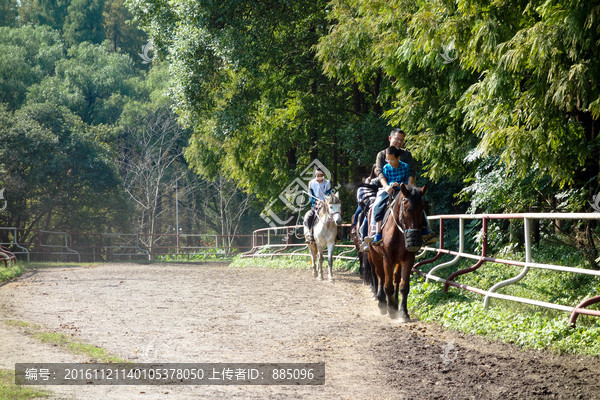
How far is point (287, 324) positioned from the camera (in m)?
9.35

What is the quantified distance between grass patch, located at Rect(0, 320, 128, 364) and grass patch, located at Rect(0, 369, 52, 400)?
1.11 metres

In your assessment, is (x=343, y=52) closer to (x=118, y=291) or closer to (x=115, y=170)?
(x=118, y=291)

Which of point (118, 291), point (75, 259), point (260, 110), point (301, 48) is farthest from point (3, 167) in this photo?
point (118, 291)

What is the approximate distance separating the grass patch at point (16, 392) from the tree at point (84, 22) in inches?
2144

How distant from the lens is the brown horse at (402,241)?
8984mm

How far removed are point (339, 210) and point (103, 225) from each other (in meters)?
28.1

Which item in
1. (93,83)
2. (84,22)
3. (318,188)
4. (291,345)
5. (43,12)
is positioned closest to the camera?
(291,345)

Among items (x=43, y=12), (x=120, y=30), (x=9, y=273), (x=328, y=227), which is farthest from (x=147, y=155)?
(x=328, y=227)

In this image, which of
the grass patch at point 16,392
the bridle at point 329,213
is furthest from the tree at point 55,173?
the grass patch at point 16,392

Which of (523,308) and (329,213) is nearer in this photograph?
(523,308)

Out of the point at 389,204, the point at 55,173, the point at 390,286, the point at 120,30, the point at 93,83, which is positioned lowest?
the point at 390,286

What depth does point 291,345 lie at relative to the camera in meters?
7.75

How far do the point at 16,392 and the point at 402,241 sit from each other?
18.8 ft

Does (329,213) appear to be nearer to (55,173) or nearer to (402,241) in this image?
(402,241)
